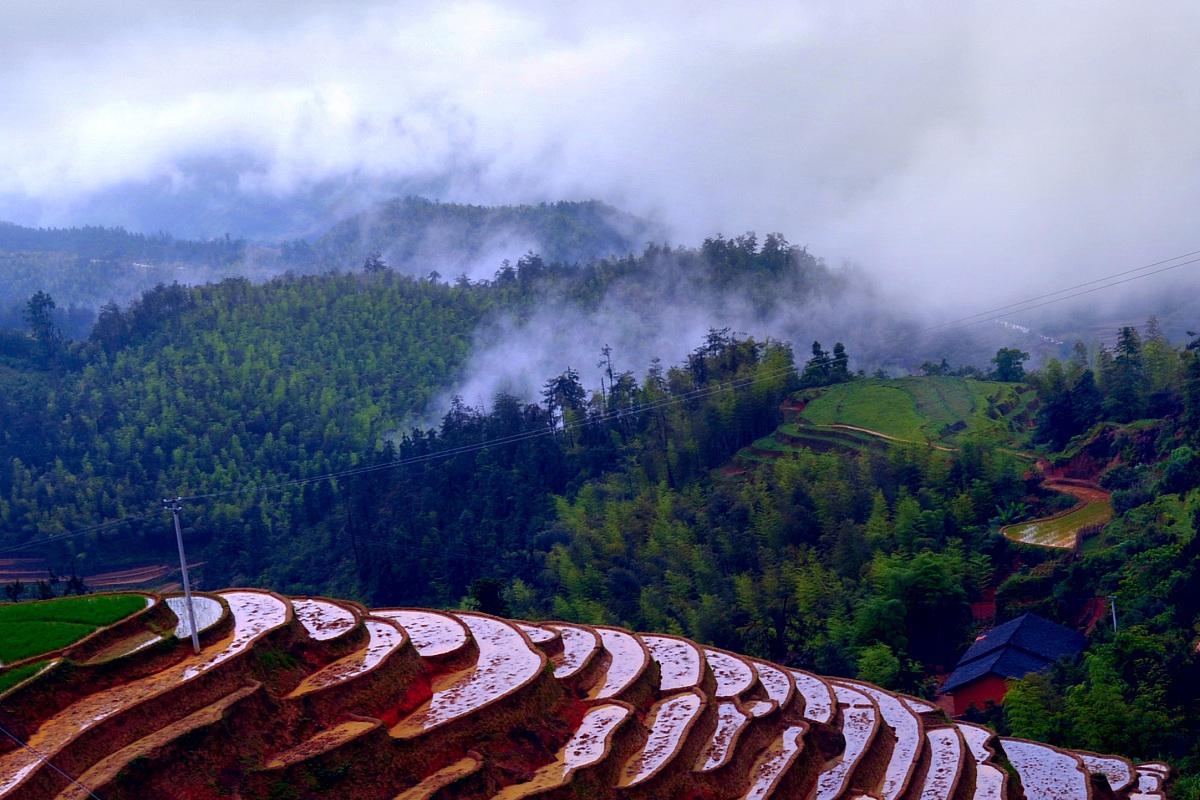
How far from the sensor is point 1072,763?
2381cm

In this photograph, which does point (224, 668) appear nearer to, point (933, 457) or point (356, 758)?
point (356, 758)

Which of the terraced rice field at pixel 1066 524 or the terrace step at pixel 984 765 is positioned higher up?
the terraced rice field at pixel 1066 524

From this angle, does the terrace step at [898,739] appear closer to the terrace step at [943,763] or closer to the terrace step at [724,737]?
the terrace step at [943,763]

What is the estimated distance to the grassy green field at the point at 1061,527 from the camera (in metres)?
36.9

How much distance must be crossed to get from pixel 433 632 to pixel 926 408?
30.6 m

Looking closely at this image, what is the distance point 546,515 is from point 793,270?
87.1 ft

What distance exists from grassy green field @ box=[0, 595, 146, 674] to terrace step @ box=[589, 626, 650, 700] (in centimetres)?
630

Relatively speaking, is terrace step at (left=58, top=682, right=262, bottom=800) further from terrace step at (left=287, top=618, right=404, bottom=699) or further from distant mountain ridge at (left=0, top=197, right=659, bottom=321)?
distant mountain ridge at (left=0, top=197, right=659, bottom=321)

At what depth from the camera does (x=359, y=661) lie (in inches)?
705

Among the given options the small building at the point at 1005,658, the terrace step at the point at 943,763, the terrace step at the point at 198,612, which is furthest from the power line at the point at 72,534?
the terrace step at the point at 943,763

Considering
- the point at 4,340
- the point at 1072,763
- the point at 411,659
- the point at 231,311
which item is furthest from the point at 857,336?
the point at 411,659

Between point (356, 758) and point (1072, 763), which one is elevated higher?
point (356, 758)

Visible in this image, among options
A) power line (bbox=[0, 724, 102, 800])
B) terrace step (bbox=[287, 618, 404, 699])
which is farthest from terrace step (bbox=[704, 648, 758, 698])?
power line (bbox=[0, 724, 102, 800])

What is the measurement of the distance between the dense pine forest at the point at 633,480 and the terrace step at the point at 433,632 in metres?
11.4
